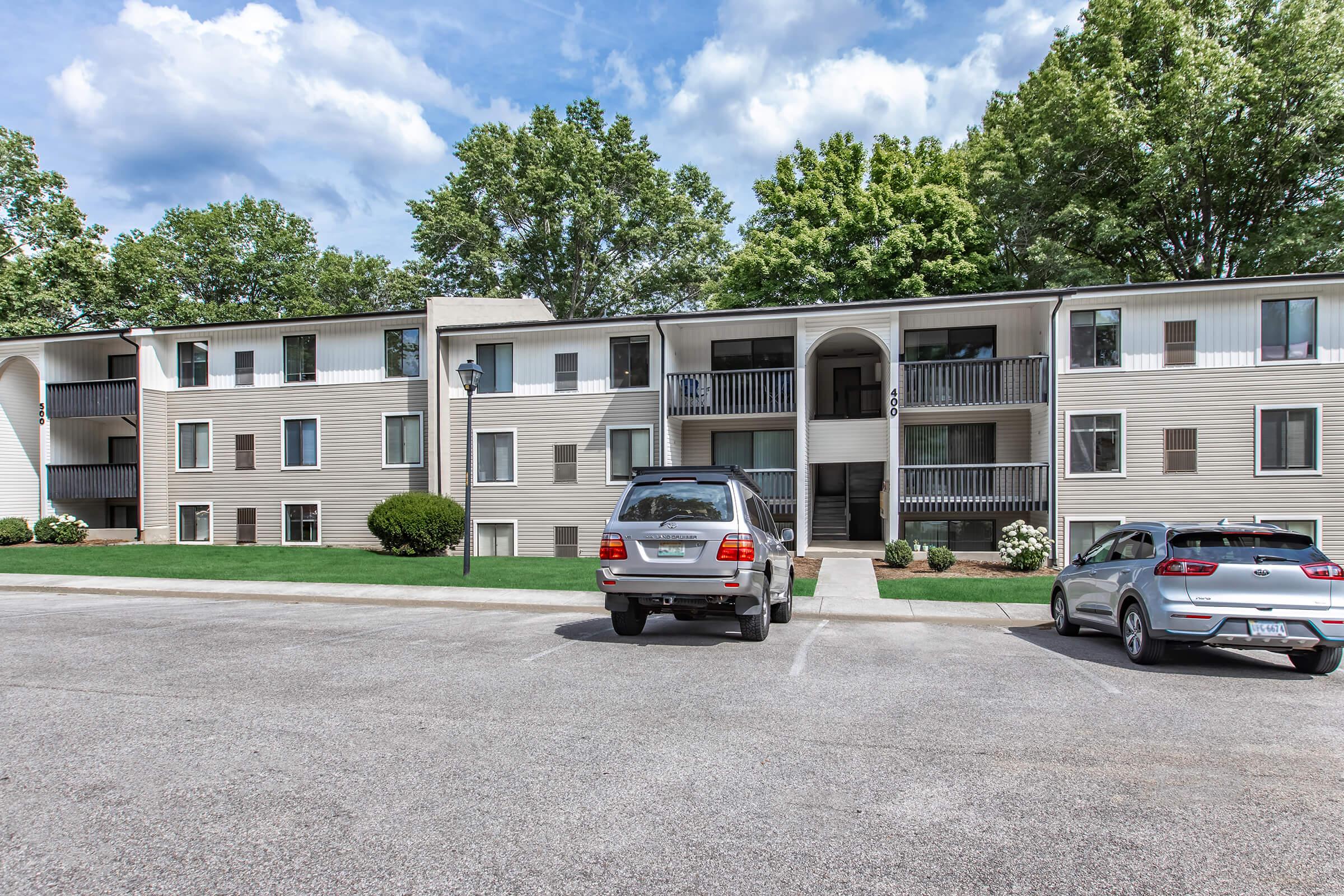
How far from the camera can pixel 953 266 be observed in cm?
2825

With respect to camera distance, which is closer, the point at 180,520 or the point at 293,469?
the point at 293,469

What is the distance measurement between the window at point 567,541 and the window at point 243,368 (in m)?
11.8

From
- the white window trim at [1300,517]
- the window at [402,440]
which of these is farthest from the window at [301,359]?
the white window trim at [1300,517]

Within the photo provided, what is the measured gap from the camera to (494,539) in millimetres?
24141

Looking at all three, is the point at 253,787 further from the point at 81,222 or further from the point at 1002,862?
the point at 81,222

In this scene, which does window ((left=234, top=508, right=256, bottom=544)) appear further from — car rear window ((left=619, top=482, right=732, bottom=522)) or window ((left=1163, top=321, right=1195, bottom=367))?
window ((left=1163, top=321, right=1195, bottom=367))

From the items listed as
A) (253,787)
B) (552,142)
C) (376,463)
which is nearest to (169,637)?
(253,787)

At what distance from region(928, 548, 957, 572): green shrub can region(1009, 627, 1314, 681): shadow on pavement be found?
25.5 feet

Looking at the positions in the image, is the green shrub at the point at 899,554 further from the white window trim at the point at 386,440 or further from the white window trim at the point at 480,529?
the white window trim at the point at 386,440

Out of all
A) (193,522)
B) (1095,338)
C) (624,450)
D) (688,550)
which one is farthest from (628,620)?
(193,522)

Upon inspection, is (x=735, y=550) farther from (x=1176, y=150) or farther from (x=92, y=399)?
(x=92, y=399)

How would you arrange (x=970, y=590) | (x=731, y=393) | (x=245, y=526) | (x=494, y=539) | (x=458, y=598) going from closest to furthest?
(x=458, y=598) → (x=970, y=590) → (x=731, y=393) → (x=494, y=539) → (x=245, y=526)

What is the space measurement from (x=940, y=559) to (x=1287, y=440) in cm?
930

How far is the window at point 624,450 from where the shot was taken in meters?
23.2
